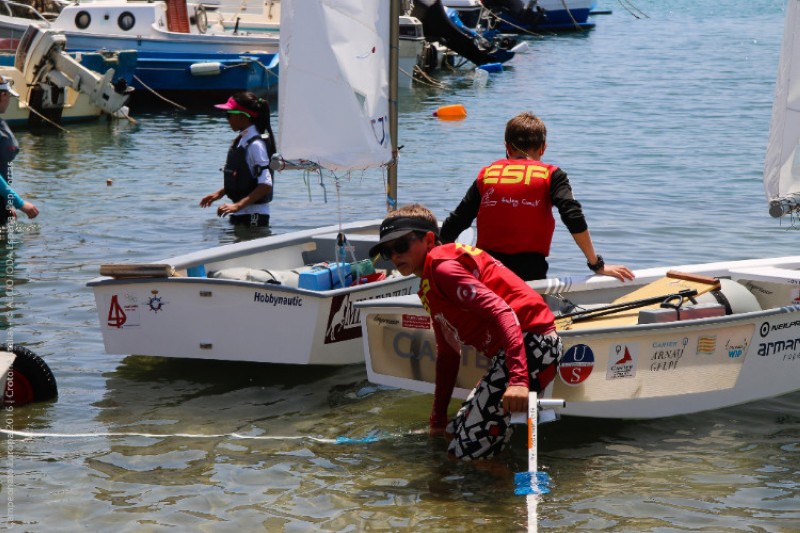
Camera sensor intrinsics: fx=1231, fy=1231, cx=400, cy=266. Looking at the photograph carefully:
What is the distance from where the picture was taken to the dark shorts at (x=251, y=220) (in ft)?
36.6

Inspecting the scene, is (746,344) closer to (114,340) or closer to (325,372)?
(325,372)

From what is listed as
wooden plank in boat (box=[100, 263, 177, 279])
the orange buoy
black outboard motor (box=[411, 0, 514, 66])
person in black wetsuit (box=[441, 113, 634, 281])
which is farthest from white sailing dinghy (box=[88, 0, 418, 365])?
black outboard motor (box=[411, 0, 514, 66])

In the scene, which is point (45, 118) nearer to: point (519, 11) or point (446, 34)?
point (446, 34)

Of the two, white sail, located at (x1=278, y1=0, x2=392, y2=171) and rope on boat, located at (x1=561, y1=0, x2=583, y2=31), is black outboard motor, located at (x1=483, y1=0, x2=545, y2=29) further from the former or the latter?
white sail, located at (x1=278, y1=0, x2=392, y2=171)

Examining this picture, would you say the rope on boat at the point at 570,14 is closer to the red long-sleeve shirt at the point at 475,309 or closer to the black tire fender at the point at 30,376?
the black tire fender at the point at 30,376

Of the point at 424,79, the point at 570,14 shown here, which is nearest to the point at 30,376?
the point at 424,79

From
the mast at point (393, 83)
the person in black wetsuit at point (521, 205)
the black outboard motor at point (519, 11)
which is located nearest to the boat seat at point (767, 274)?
the person in black wetsuit at point (521, 205)

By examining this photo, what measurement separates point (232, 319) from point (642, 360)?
272cm

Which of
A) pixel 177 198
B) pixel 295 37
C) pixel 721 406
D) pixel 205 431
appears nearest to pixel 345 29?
pixel 295 37

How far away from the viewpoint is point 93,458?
7102mm

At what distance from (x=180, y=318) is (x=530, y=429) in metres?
3.16

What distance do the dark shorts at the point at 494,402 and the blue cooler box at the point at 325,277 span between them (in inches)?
92.9

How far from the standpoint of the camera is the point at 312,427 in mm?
7723

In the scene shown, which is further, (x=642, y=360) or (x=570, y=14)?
(x=570, y=14)
